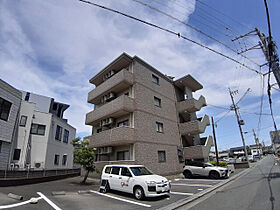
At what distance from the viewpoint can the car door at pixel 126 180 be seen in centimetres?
843

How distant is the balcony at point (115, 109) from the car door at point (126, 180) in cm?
603

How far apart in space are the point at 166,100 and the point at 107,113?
23.5 feet

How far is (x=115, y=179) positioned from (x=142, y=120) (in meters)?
6.37

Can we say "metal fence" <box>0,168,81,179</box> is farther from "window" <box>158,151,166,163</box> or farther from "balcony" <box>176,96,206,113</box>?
"balcony" <box>176,96,206,113</box>

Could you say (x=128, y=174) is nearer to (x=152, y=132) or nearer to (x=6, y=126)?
(x=152, y=132)

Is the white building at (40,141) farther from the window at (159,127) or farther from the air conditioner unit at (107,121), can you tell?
the window at (159,127)

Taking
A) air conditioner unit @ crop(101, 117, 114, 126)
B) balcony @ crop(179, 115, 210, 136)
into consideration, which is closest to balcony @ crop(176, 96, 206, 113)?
balcony @ crop(179, 115, 210, 136)

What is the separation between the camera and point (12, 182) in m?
11.3

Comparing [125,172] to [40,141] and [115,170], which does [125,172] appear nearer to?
[115,170]

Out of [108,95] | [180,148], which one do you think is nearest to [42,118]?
[108,95]

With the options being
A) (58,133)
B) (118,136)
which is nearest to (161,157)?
(118,136)

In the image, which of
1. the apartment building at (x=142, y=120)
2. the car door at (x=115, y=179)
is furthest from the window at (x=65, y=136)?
the car door at (x=115, y=179)

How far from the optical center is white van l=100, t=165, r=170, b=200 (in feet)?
25.3

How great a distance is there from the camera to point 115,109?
14.8 metres
